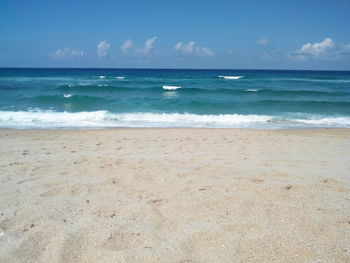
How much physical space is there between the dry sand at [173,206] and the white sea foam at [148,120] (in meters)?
5.71

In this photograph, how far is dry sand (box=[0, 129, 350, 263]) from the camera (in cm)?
238

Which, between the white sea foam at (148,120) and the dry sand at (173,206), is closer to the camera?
the dry sand at (173,206)

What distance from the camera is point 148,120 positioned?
513 inches

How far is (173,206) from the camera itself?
10.5 feet

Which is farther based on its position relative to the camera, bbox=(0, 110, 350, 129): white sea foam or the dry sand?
bbox=(0, 110, 350, 129): white sea foam

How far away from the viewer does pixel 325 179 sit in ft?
13.8

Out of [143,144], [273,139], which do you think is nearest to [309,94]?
[273,139]

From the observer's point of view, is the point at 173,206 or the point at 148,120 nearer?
the point at 173,206

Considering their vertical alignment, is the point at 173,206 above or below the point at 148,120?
above

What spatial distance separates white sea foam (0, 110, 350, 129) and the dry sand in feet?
18.7

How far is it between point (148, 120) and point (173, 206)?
1001 cm

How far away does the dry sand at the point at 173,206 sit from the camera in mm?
2375

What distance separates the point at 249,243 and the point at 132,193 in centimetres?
167

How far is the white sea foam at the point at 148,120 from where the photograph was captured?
11516mm
